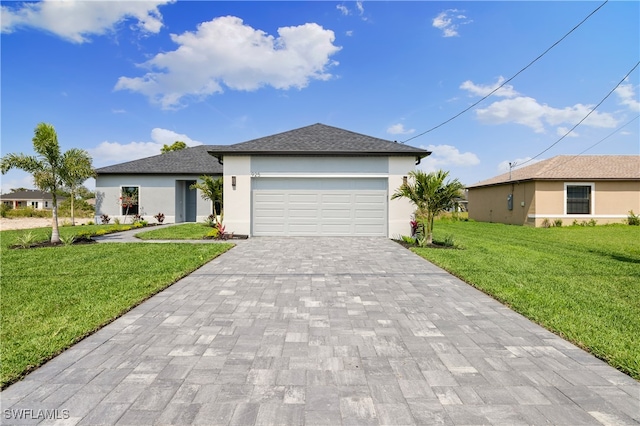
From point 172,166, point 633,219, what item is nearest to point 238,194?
point 172,166

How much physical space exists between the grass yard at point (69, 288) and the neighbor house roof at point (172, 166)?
31.4 feet

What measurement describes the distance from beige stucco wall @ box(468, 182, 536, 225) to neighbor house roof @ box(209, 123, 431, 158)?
1137 centimetres

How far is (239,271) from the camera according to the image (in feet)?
21.1

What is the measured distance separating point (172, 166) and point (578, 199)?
85.8 ft

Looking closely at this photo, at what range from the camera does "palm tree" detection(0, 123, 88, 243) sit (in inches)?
388

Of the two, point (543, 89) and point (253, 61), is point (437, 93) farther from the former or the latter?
point (253, 61)

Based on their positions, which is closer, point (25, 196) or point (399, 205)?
point (399, 205)

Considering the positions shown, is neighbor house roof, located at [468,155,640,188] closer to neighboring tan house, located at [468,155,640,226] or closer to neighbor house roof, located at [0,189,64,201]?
neighboring tan house, located at [468,155,640,226]

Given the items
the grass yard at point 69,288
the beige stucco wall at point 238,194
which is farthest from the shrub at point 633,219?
the grass yard at point 69,288

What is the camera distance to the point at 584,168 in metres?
18.9

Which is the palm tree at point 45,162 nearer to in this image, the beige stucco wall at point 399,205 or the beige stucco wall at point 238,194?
the beige stucco wall at point 238,194

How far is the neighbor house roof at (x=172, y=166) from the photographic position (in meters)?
18.1

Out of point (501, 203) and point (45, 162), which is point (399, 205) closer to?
point (45, 162)

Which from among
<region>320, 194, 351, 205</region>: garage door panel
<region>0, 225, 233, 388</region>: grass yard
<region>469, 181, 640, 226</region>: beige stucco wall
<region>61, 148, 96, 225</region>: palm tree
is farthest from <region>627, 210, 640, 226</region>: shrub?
<region>61, 148, 96, 225</region>: palm tree
